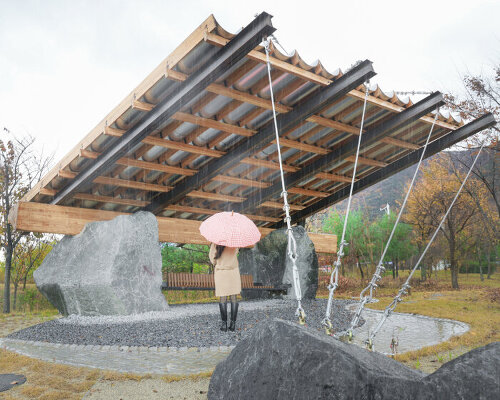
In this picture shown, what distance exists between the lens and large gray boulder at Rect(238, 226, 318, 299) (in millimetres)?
10484

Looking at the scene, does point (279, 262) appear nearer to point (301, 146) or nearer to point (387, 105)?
point (301, 146)

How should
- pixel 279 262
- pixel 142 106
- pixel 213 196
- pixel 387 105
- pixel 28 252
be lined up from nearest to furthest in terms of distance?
pixel 142 106
pixel 387 105
pixel 213 196
pixel 279 262
pixel 28 252

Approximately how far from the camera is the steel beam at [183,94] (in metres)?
4.93

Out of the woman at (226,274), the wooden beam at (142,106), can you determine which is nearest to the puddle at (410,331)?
the woman at (226,274)

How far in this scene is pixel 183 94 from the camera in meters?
5.77

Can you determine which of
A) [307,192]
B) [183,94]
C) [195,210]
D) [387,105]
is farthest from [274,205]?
[183,94]

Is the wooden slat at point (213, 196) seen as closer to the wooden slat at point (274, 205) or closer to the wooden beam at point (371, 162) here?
the wooden slat at point (274, 205)

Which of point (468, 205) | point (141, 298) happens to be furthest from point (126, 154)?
point (468, 205)

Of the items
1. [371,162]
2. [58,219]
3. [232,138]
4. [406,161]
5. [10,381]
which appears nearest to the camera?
[10,381]

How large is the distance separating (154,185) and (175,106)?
131 inches

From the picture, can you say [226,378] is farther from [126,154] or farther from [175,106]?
[126,154]

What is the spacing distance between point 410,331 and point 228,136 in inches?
184

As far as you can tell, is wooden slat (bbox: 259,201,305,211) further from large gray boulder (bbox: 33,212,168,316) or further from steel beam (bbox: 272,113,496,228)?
large gray boulder (bbox: 33,212,168,316)

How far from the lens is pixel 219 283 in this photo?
5961 mm
